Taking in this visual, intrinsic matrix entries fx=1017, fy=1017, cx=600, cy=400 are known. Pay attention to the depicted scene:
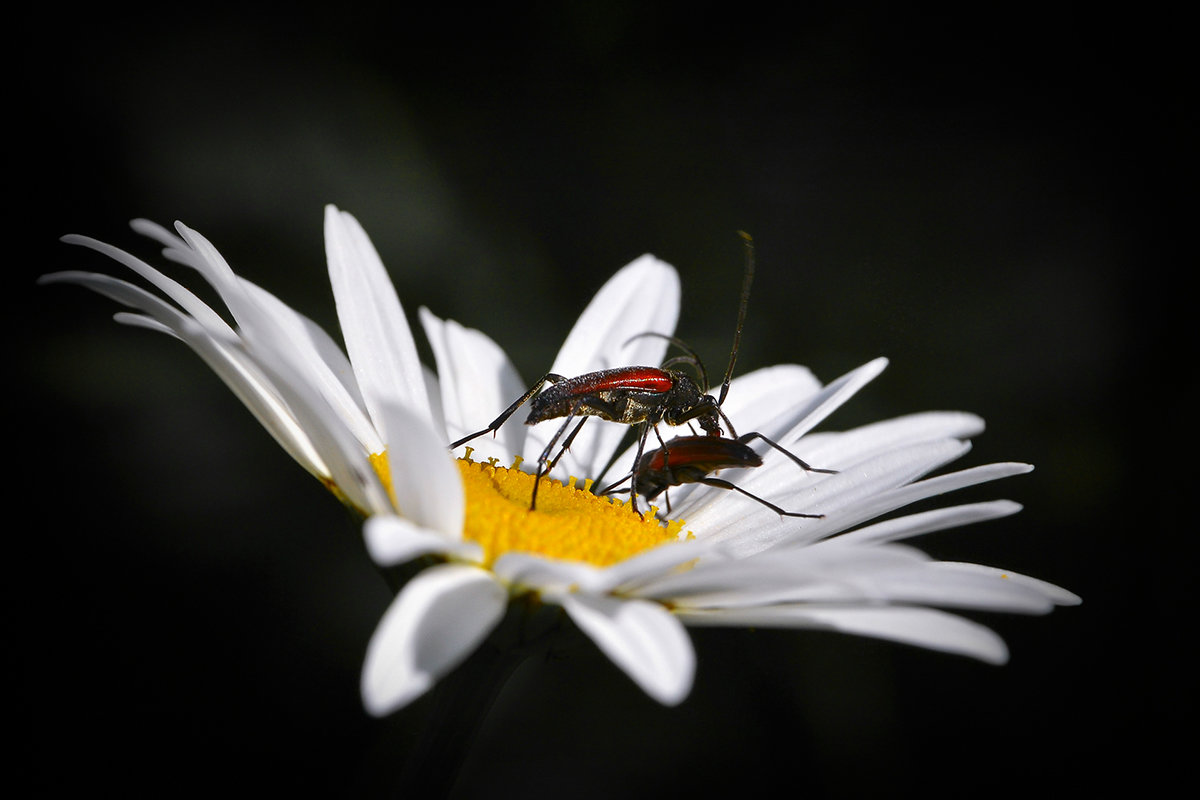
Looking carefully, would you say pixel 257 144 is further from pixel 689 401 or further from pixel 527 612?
pixel 527 612

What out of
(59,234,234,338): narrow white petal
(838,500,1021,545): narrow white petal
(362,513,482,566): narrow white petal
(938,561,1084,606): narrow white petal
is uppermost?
(59,234,234,338): narrow white petal

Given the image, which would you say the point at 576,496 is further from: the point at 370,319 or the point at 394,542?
the point at 394,542

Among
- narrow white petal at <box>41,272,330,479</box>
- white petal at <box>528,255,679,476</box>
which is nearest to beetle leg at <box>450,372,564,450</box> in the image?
white petal at <box>528,255,679,476</box>

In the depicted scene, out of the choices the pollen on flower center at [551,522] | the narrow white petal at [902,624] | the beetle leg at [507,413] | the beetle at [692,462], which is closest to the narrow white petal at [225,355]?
the pollen on flower center at [551,522]

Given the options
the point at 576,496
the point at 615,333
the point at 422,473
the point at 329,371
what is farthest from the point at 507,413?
the point at 422,473

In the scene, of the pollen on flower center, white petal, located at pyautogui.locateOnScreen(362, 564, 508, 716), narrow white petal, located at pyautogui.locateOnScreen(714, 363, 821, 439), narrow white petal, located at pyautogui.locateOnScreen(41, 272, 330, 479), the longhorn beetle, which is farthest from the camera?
narrow white petal, located at pyautogui.locateOnScreen(714, 363, 821, 439)

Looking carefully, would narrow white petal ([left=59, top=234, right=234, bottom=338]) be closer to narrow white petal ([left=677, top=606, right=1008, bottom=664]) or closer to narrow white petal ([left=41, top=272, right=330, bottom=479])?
narrow white petal ([left=41, top=272, right=330, bottom=479])
